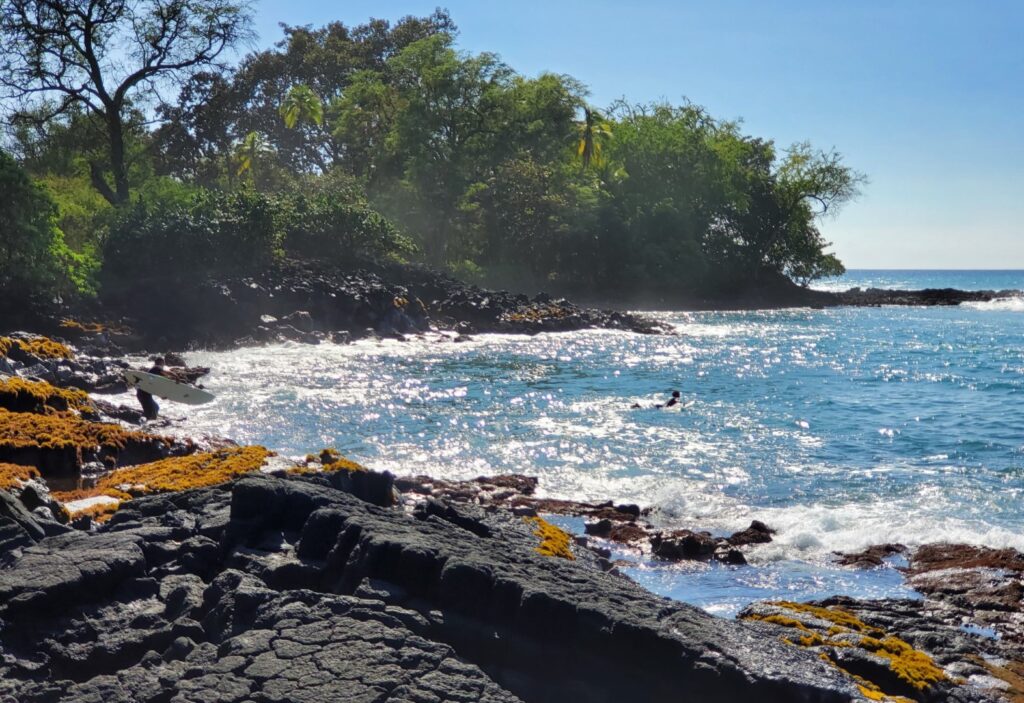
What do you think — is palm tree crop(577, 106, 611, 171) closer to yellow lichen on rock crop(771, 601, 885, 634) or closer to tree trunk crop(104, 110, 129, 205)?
tree trunk crop(104, 110, 129, 205)

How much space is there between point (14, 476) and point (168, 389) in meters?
12.4

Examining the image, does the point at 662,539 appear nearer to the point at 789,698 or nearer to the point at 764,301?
the point at 789,698

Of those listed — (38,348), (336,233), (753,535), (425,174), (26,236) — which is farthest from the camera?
(425,174)

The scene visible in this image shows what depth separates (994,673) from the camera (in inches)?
348

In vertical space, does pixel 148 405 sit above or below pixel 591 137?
below

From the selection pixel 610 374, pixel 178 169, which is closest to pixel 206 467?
pixel 610 374

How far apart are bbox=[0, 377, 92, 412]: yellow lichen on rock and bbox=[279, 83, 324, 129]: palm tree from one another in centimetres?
5019

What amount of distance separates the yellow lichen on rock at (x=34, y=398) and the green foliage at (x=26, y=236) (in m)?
13.9

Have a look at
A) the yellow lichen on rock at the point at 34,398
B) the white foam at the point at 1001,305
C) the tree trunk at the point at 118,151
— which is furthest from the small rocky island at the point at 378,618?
the white foam at the point at 1001,305

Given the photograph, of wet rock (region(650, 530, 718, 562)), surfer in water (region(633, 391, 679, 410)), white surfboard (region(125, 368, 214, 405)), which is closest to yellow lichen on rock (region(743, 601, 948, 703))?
wet rock (region(650, 530, 718, 562))

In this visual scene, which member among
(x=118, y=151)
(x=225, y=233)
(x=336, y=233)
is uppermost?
(x=118, y=151)

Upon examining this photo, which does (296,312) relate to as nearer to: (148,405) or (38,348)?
(38,348)

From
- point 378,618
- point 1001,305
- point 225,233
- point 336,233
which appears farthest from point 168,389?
point 1001,305

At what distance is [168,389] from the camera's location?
75.5ft
